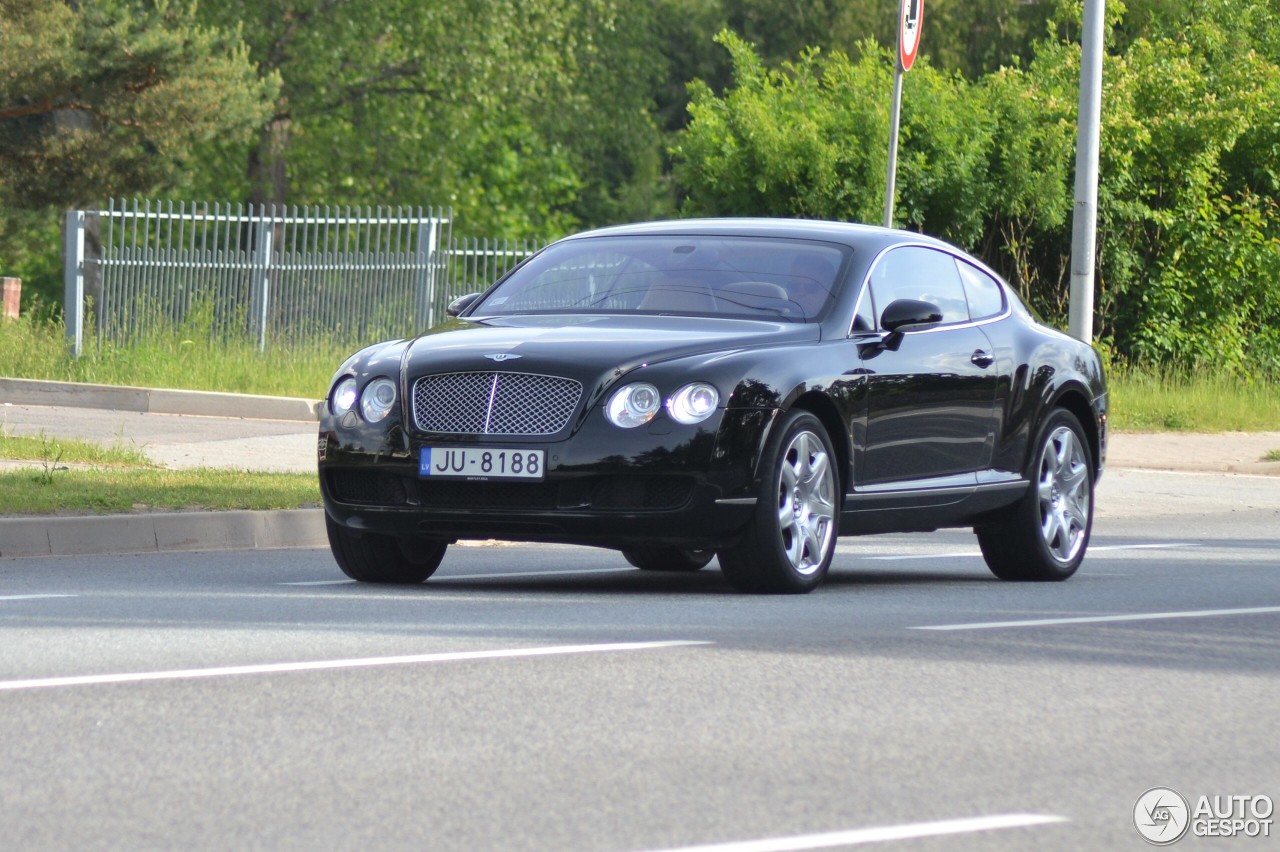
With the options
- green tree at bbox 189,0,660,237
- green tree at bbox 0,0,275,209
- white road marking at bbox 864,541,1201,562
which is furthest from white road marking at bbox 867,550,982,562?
green tree at bbox 189,0,660,237

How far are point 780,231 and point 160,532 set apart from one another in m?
3.61

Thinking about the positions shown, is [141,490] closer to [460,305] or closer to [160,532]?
[160,532]

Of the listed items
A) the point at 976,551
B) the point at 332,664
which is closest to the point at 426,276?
Answer: the point at 976,551

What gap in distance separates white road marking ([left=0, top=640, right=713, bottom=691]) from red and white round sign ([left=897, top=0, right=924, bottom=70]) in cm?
986

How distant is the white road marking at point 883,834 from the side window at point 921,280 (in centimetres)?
533

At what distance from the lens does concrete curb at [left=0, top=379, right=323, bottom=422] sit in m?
20.0

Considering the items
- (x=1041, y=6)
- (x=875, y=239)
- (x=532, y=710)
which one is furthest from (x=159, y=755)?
(x=1041, y=6)

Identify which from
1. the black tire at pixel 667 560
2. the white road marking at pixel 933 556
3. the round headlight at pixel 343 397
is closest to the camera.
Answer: the round headlight at pixel 343 397

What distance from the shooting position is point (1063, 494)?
11.1m

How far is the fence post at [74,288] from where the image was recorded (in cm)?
2259

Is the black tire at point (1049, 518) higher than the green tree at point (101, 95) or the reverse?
the reverse

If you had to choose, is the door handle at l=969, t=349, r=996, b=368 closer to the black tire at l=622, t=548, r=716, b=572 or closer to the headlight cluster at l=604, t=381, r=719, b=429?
the black tire at l=622, t=548, r=716, b=572

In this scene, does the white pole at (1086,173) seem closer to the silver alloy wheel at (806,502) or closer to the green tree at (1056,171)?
the green tree at (1056,171)

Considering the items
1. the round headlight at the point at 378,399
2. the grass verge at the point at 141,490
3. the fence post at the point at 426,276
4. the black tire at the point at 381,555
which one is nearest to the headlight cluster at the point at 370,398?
the round headlight at the point at 378,399
